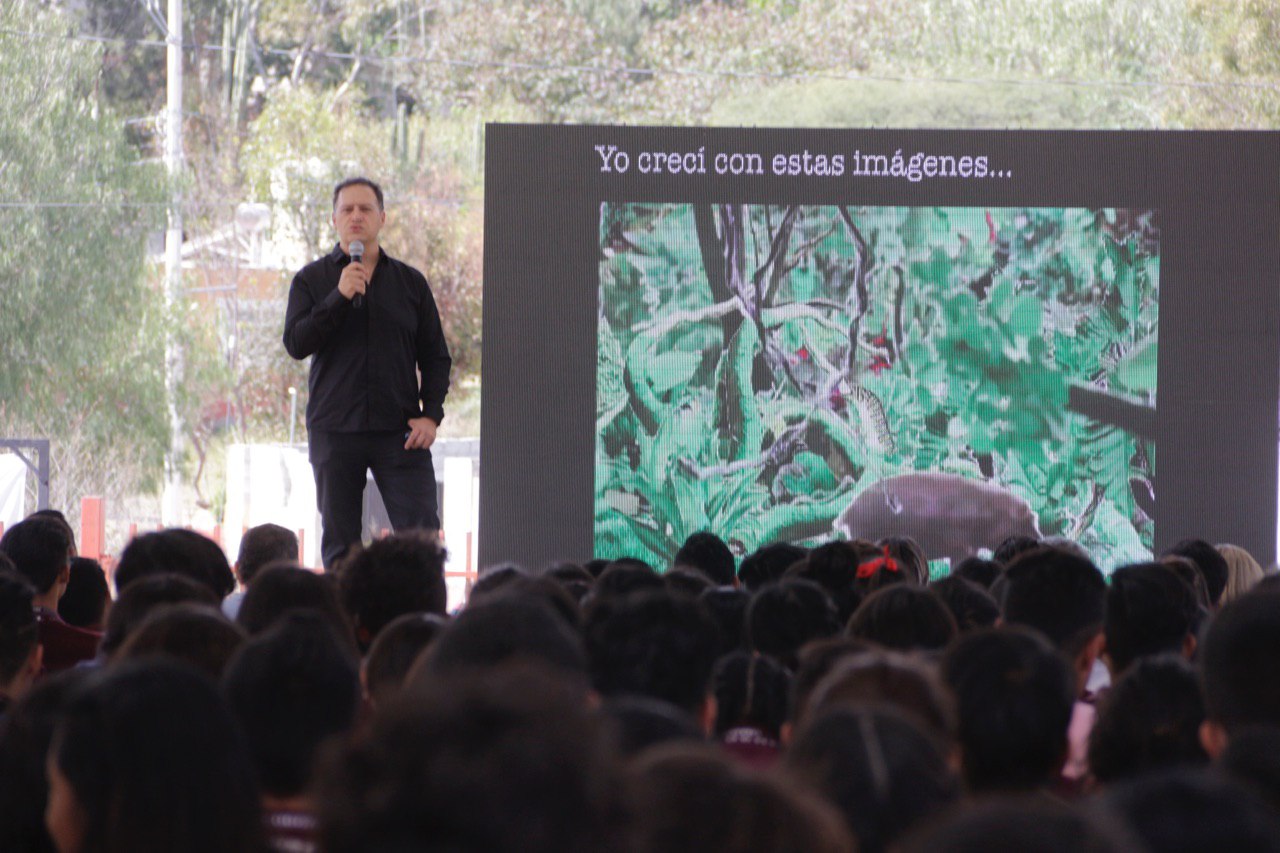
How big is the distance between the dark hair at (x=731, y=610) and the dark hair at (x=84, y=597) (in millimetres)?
1855

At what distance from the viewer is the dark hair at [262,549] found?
5.01m

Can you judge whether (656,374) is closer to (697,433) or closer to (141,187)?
(697,433)

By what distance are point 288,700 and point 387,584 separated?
1451 mm

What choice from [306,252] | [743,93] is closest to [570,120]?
[743,93]

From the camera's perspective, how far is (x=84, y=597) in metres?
4.71

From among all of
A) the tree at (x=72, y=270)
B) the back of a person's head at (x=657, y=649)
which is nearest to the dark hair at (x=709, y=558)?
the back of a person's head at (x=657, y=649)

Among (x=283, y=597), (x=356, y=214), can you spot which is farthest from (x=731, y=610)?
(x=356, y=214)

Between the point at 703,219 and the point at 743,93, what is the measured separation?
1508cm

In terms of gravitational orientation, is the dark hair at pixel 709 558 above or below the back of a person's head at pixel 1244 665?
below

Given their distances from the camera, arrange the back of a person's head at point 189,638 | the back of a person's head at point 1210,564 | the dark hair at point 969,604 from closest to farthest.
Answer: the back of a person's head at point 189,638, the dark hair at point 969,604, the back of a person's head at point 1210,564

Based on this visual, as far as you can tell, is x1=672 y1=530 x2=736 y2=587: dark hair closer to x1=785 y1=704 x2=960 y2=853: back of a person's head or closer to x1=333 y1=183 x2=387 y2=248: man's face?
x1=333 y1=183 x2=387 y2=248: man's face

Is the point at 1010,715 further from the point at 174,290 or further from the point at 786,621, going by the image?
the point at 174,290

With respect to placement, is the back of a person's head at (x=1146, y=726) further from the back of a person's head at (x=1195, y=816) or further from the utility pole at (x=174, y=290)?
the utility pole at (x=174, y=290)

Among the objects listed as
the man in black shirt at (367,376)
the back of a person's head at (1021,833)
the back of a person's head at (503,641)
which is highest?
the man in black shirt at (367,376)
